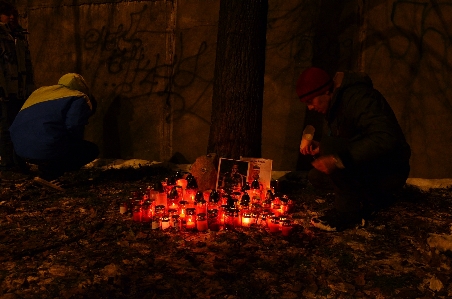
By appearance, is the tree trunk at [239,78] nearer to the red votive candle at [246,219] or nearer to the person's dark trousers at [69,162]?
the red votive candle at [246,219]

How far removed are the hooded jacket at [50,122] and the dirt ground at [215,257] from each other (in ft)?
2.12

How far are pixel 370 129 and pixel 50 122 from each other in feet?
11.3

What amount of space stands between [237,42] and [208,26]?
67.6 inches

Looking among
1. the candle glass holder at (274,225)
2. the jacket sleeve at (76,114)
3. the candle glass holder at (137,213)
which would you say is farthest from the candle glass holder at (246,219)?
the jacket sleeve at (76,114)

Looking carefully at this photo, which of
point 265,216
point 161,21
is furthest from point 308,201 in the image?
point 161,21

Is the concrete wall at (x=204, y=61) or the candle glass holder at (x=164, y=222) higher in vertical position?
the concrete wall at (x=204, y=61)

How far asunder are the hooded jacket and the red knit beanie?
262 cm

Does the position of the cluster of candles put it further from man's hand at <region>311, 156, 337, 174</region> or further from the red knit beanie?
the red knit beanie

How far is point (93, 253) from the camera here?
3217 mm

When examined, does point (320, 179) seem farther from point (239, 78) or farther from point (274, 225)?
point (239, 78)

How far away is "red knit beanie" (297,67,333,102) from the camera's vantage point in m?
3.35

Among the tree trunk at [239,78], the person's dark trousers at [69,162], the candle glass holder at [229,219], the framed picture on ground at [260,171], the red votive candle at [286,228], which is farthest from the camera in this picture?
the person's dark trousers at [69,162]

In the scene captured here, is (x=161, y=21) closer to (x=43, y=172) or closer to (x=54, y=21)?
(x=54, y=21)

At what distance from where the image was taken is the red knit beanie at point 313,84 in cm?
335
